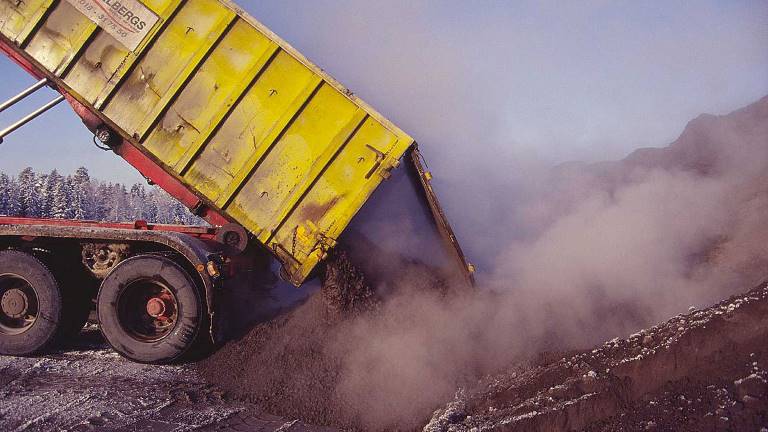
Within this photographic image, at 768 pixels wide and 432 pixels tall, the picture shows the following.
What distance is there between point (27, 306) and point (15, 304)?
11 cm

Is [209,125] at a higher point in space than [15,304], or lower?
higher

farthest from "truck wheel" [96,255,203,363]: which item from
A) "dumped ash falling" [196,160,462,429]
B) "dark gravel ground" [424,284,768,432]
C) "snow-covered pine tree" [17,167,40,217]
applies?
"snow-covered pine tree" [17,167,40,217]

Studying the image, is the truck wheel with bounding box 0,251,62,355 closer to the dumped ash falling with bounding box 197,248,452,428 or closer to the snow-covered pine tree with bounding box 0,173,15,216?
the dumped ash falling with bounding box 197,248,452,428

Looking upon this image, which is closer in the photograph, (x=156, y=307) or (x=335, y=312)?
(x=156, y=307)

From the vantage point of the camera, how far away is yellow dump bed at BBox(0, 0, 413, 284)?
5.03 meters

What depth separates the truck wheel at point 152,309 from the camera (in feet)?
16.7

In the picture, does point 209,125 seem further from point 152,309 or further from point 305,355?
point 305,355

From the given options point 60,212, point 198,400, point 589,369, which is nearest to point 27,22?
point 198,400

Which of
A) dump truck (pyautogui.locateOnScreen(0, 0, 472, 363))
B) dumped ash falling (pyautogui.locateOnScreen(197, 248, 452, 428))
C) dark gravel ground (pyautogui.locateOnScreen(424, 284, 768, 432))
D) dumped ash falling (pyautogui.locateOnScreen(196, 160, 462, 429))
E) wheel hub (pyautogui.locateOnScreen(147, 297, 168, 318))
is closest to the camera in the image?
dark gravel ground (pyautogui.locateOnScreen(424, 284, 768, 432))

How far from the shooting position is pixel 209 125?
508 cm

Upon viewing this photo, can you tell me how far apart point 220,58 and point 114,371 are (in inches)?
124

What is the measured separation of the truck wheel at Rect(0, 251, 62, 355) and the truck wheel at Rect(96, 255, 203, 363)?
1.78 ft

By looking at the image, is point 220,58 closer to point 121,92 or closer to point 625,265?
point 121,92

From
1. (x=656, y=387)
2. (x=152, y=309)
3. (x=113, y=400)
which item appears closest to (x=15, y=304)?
(x=152, y=309)
